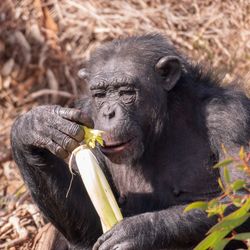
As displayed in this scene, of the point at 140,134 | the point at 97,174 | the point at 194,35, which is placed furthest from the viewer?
the point at 194,35

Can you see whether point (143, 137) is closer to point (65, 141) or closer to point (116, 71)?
point (116, 71)

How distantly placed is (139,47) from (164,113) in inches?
22.8

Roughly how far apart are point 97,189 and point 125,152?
0.54 meters

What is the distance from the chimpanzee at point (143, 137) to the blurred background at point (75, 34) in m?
3.94

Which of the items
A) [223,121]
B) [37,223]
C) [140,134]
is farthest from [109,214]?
[37,223]

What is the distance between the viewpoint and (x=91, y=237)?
6.98m

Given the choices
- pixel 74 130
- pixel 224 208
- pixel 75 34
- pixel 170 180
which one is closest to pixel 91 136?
pixel 74 130

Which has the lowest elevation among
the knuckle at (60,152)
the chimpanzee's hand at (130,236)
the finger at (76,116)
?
the chimpanzee's hand at (130,236)

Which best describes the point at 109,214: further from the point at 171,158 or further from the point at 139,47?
the point at 139,47

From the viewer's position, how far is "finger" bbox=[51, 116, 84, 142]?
6.13m

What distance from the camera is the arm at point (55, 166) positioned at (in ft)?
20.3

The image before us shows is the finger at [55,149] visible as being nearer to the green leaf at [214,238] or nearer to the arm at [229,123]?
the arm at [229,123]

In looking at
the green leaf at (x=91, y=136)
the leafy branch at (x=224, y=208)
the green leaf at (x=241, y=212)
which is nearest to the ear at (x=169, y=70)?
the green leaf at (x=91, y=136)

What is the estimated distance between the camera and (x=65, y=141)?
6.17 metres
